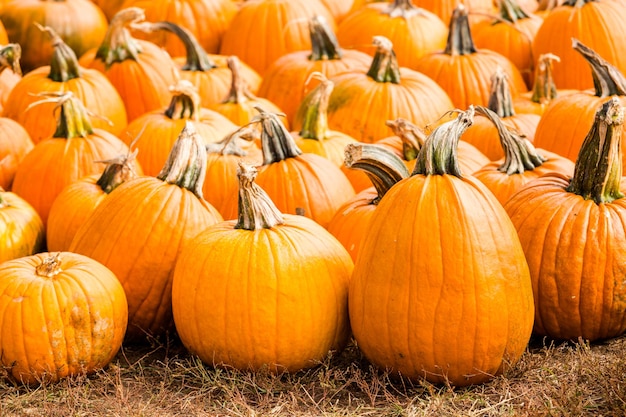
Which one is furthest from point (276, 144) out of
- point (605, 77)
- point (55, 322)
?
point (605, 77)

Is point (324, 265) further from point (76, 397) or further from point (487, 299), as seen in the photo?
point (76, 397)

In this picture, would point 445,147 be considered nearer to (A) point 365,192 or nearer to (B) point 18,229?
(A) point 365,192

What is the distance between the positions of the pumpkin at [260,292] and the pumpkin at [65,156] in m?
1.32

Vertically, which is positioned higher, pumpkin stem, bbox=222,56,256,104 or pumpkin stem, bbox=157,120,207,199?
pumpkin stem, bbox=157,120,207,199

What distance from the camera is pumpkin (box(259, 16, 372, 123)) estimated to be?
541cm

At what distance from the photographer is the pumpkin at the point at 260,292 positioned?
10.1 ft

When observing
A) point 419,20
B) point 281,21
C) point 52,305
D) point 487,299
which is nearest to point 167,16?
point 281,21

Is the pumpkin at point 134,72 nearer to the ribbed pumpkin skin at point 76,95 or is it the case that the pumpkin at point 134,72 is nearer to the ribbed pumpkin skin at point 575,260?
the ribbed pumpkin skin at point 76,95

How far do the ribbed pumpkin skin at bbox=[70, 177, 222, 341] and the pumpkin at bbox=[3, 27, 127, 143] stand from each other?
162 cm

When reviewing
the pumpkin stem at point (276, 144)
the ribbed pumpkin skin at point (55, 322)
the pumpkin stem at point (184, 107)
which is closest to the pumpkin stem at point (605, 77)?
the pumpkin stem at point (276, 144)

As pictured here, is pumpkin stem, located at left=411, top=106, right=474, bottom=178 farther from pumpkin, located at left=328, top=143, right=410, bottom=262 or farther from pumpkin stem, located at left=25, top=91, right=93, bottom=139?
pumpkin stem, located at left=25, top=91, right=93, bottom=139

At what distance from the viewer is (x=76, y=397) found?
3.04 metres

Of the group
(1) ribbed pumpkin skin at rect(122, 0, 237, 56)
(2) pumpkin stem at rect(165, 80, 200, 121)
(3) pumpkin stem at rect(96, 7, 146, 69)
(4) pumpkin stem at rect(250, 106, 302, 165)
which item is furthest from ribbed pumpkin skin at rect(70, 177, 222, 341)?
(1) ribbed pumpkin skin at rect(122, 0, 237, 56)

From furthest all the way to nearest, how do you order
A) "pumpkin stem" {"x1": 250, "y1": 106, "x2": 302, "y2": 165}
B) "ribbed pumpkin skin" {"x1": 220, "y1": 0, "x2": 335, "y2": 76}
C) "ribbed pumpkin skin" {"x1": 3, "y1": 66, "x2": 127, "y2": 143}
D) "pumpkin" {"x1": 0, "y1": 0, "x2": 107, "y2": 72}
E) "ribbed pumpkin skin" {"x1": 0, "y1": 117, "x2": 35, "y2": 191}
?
"pumpkin" {"x1": 0, "y1": 0, "x2": 107, "y2": 72}, "ribbed pumpkin skin" {"x1": 220, "y1": 0, "x2": 335, "y2": 76}, "ribbed pumpkin skin" {"x1": 3, "y1": 66, "x2": 127, "y2": 143}, "ribbed pumpkin skin" {"x1": 0, "y1": 117, "x2": 35, "y2": 191}, "pumpkin stem" {"x1": 250, "y1": 106, "x2": 302, "y2": 165}
